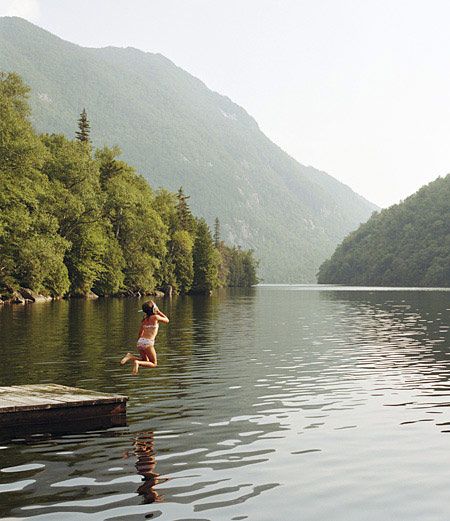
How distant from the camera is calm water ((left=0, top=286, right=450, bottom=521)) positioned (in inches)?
437

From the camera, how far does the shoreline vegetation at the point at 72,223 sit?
247 feet

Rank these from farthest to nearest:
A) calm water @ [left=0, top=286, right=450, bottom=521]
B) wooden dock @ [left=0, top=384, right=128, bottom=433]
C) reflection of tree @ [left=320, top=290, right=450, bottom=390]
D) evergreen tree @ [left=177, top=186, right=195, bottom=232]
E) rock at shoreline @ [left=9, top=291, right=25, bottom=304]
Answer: evergreen tree @ [left=177, top=186, right=195, bottom=232] < rock at shoreline @ [left=9, top=291, right=25, bottom=304] < reflection of tree @ [left=320, top=290, right=450, bottom=390] < wooden dock @ [left=0, top=384, right=128, bottom=433] < calm water @ [left=0, top=286, right=450, bottom=521]

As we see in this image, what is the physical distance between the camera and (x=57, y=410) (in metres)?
16.2

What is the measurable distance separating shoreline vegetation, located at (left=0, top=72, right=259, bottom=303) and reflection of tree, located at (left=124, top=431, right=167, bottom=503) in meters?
59.5

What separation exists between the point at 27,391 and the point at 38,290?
65233 mm

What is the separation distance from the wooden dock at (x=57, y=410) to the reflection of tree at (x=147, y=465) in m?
1.30

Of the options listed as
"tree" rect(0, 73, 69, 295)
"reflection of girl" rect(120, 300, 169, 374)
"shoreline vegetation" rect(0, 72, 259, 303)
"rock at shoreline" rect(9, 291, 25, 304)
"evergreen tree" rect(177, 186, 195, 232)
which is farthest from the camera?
"evergreen tree" rect(177, 186, 195, 232)

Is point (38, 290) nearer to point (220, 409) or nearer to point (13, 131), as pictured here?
point (13, 131)

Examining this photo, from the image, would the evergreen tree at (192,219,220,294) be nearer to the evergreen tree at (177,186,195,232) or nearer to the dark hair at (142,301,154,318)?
the evergreen tree at (177,186,195,232)

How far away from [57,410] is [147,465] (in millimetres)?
3768

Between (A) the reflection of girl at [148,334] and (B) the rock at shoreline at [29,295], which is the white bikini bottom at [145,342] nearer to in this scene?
(A) the reflection of girl at [148,334]

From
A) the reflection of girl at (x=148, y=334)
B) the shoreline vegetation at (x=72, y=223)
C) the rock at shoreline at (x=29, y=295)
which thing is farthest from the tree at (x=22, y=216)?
the reflection of girl at (x=148, y=334)

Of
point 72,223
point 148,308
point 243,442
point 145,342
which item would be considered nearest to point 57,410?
point 243,442

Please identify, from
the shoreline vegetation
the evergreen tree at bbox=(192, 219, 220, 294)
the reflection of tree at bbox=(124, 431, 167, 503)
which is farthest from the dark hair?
the evergreen tree at bbox=(192, 219, 220, 294)
